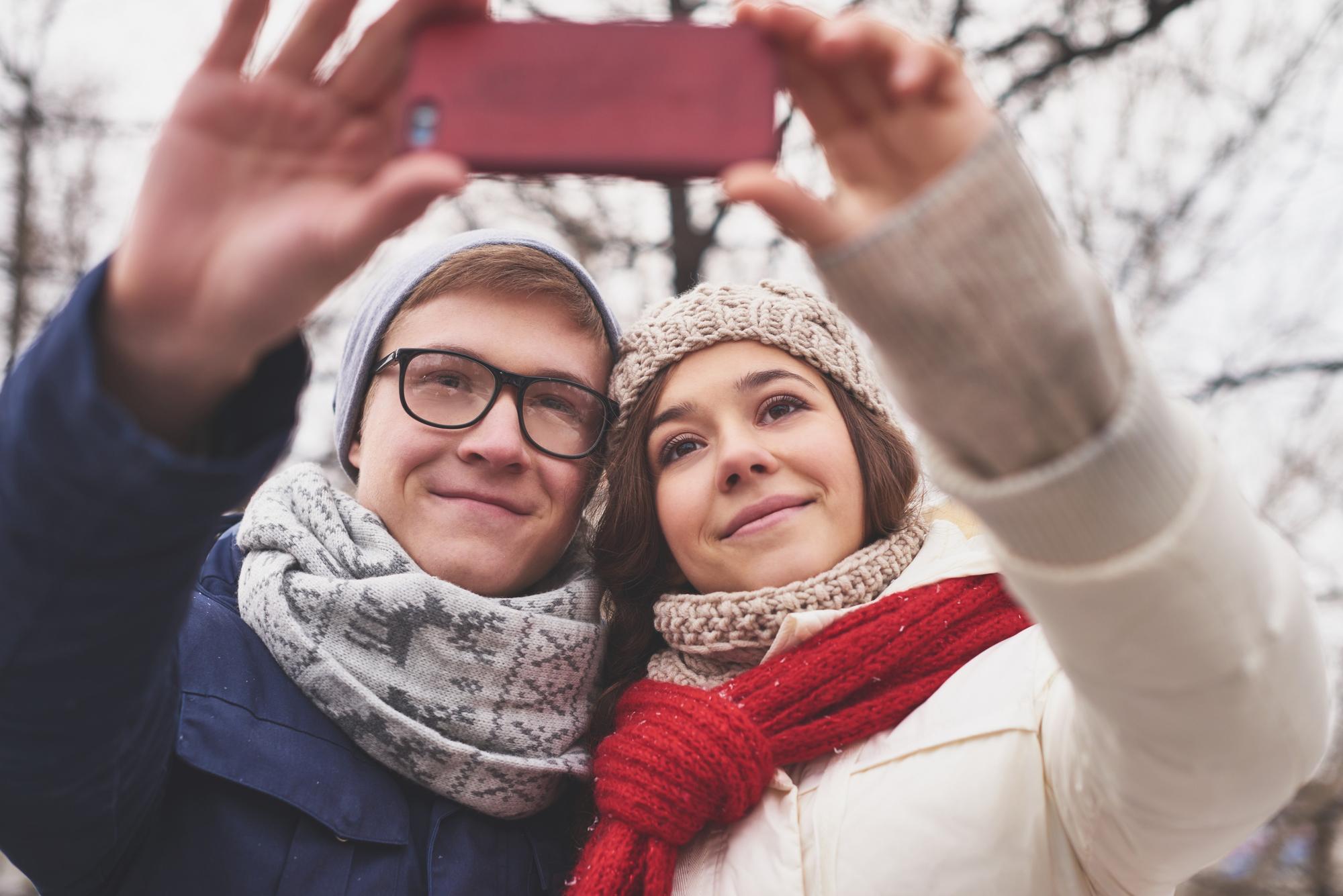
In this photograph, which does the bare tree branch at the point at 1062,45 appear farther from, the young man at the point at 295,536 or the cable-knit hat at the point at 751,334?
the young man at the point at 295,536

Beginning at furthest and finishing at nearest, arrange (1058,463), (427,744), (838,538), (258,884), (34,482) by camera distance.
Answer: (838,538) < (427,744) < (258,884) < (34,482) < (1058,463)

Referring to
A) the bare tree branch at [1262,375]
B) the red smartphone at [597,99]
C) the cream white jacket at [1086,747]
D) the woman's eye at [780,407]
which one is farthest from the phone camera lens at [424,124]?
the bare tree branch at [1262,375]

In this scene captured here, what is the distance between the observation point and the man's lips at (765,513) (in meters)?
2.01

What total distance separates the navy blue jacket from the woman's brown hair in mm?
382

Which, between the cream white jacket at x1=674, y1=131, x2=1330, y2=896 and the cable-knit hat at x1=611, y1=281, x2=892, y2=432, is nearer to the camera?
the cream white jacket at x1=674, y1=131, x2=1330, y2=896


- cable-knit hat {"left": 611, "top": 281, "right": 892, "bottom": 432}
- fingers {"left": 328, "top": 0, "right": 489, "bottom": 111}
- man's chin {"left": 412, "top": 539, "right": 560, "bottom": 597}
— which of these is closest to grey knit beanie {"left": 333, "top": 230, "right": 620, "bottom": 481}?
cable-knit hat {"left": 611, "top": 281, "right": 892, "bottom": 432}

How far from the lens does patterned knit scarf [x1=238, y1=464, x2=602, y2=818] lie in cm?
192

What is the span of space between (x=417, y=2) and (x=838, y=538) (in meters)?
1.34

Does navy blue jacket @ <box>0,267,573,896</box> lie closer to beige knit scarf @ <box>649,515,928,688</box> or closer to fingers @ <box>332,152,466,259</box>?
fingers @ <box>332,152,466,259</box>

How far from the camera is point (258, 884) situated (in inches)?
67.7

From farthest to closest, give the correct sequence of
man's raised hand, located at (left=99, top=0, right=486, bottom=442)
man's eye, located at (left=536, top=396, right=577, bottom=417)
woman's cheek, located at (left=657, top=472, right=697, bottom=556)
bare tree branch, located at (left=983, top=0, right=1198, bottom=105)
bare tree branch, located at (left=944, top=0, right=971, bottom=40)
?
bare tree branch, located at (left=944, top=0, right=971, bottom=40) → bare tree branch, located at (left=983, top=0, right=1198, bottom=105) → man's eye, located at (left=536, top=396, right=577, bottom=417) → woman's cheek, located at (left=657, top=472, right=697, bottom=556) → man's raised hand, located at (left=99, top=0, right=486, bottom=442)

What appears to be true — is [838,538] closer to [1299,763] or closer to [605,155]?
[1299,763]

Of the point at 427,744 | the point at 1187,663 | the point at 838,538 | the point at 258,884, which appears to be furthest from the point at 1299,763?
the point at 258,884

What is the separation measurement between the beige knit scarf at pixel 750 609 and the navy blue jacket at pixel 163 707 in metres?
0.50
